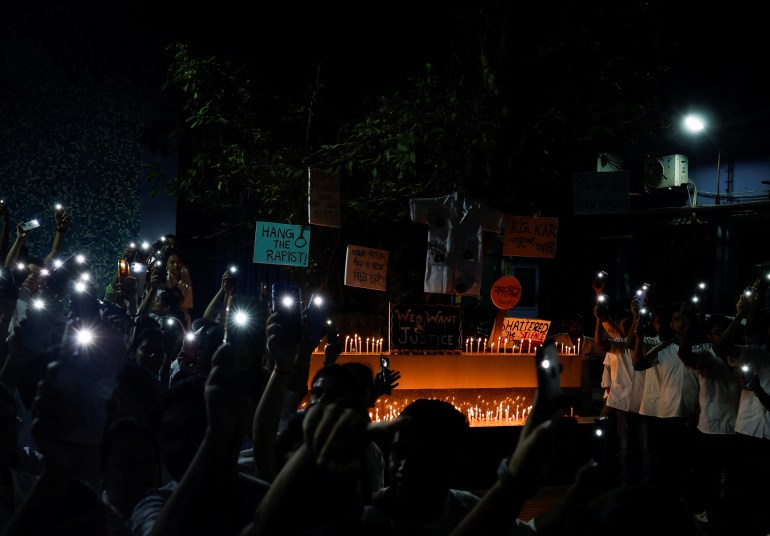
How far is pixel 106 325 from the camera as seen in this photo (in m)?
2.72

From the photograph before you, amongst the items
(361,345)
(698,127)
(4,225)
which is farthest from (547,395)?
(698,127)

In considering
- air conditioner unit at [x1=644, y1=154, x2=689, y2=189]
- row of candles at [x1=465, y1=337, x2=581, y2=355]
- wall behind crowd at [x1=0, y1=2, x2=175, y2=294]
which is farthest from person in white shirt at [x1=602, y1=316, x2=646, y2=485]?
air conditioner unit at [x1=644, y1=154, x2=689, y2=189]

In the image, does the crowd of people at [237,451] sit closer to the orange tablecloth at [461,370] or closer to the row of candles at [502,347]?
the orange tablecloth at [461,370]

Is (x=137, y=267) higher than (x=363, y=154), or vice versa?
(x=363, y=154)

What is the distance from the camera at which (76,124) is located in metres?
10.8

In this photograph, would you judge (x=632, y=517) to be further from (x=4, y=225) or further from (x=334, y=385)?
(x=4, y=225)

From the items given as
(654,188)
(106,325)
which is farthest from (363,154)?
(654,188)

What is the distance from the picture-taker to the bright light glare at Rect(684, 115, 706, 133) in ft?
63.5

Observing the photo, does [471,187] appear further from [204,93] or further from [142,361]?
[142,361]

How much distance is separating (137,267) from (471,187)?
176 inches

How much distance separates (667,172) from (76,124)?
589 inches

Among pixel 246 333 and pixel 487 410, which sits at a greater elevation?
pixel 246 333

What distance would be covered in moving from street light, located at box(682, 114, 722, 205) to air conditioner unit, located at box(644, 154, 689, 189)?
861 millimetres

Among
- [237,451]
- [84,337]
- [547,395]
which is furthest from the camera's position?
[84,337]
